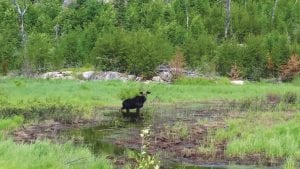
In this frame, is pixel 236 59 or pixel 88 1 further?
pixel 88 1

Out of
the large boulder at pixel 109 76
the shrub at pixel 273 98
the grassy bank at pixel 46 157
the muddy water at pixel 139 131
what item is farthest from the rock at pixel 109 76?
the grassy bank at pixel 46 157

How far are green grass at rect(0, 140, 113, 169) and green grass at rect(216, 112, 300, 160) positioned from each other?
17.4 ft

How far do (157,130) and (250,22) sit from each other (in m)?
57.4

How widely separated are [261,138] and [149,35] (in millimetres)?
46495

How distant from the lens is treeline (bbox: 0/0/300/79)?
64125 millimetres

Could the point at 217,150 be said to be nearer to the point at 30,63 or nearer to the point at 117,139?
the point at 117,139

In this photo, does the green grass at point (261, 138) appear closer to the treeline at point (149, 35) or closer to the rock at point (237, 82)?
the rock at point (237, 82)

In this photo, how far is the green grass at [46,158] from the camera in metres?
13.8

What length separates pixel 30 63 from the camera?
6856cm

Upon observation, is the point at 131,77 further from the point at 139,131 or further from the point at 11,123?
the point at 139,131


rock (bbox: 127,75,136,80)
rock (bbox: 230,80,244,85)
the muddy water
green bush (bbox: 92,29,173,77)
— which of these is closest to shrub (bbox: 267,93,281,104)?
the muddy water

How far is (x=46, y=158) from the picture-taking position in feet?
49.1

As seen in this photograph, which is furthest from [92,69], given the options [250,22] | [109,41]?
[250,22]

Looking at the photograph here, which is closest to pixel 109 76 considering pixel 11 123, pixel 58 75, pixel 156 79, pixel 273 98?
pixel 156 79
